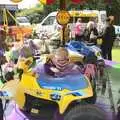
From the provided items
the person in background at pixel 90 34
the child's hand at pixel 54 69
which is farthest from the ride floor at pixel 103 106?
the person in background at pixel 90 34

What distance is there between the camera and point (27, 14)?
115 ft

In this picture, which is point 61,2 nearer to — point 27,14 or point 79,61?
point 79,61

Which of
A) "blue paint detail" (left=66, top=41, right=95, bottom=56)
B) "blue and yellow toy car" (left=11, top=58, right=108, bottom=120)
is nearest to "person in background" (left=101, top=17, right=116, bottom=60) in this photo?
"blue paint detail" (left=66, top=41, right=95, bottom=56)

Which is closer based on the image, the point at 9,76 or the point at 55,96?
the point at 55,96

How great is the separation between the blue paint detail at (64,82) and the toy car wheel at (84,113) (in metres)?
0.33

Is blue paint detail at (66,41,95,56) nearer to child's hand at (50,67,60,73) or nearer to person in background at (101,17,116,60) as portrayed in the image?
person in background at (101,17,116,60)

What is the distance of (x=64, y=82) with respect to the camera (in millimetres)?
6789

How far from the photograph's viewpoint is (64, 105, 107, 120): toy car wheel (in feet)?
21.0

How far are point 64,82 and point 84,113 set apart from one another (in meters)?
0.59

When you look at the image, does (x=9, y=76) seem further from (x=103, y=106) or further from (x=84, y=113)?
(x=84, y=113)

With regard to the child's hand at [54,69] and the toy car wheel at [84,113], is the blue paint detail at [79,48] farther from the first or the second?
the toy car wheel at [84,113]

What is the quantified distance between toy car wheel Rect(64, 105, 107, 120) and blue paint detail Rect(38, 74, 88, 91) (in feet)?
1.07

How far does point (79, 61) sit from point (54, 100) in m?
2.60

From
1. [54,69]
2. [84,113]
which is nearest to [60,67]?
[54,69]
